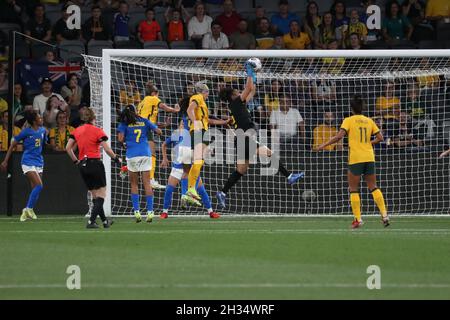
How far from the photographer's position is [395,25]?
24.4m

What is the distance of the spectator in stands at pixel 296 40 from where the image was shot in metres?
23.8

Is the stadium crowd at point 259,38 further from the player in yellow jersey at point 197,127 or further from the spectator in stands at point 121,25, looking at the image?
the player in yellow jersey at point 197,127

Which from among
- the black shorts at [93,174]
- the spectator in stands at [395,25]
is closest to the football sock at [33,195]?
the black shorts at [93,174]

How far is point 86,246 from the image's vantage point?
1378 cm

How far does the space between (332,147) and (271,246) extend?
24.9ft

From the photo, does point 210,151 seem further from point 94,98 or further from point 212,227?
point 212,227

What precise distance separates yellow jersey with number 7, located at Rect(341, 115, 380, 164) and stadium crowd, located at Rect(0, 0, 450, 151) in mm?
4197

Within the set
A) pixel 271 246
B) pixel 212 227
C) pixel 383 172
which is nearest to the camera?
pixel 271 246

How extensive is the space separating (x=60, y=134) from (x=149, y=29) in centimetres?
368

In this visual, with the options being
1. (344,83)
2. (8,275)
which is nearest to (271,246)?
(8,275)

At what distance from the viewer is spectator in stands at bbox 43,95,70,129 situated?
21.8 meters

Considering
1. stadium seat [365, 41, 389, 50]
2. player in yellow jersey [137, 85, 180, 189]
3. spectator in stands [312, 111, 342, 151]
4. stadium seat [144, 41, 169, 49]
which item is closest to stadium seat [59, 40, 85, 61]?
stadium seat [144, 41, 169, 49]

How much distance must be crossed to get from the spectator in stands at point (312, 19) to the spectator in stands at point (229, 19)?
5.12 feet

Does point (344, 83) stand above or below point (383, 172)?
above
